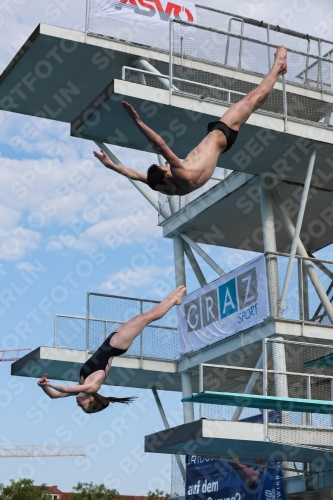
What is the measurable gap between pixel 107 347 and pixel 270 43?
13.7 meters

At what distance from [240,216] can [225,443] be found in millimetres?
8917

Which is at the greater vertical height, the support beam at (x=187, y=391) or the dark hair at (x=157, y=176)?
the support beam at (x=187, y=391)

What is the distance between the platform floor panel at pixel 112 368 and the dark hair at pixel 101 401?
13.8m

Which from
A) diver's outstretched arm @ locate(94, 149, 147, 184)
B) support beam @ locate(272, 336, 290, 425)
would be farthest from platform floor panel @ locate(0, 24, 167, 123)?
diver's outstretched arm @ locate(94, 149, 147, 184)

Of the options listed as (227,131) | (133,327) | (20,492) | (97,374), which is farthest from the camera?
(20,492)

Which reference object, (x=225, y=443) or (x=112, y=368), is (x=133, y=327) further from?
(x=112, y=368)

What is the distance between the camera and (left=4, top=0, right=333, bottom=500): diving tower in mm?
20000

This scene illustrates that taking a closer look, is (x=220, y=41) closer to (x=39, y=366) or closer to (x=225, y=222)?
(x=225, y=222)

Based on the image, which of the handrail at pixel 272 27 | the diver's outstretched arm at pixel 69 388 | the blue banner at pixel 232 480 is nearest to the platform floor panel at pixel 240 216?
the handrail at pixel 272 27

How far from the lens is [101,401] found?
36.2ft

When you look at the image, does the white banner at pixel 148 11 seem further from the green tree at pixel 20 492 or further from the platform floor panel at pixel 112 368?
the green tree at pixel 20 492

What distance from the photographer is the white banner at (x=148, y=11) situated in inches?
927

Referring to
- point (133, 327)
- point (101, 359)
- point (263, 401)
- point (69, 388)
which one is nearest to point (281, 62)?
point (133, 327)

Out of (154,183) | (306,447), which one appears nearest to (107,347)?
(154,183)
